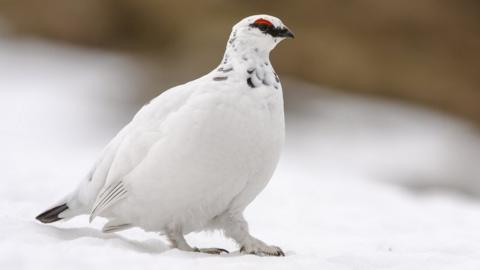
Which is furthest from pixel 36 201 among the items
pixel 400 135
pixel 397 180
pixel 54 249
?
pixel 400 135

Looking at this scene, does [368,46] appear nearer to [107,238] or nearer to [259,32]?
[259,32]

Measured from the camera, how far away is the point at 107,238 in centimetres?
325

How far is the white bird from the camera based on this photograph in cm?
305

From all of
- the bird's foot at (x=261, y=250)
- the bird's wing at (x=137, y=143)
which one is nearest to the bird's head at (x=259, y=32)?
the bird's wing at (x=137, y=143)

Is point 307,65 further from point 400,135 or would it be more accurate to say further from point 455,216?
point 455,216

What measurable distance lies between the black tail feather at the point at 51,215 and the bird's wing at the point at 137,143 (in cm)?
25

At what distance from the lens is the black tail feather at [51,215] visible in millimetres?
3461

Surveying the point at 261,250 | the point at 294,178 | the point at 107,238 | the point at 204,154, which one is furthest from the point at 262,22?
the point at 294,178

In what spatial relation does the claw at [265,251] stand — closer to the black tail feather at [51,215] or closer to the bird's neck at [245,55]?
the bird's neck at [245,55]

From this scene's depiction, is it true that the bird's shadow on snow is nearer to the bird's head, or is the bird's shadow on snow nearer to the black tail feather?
the black tail feather

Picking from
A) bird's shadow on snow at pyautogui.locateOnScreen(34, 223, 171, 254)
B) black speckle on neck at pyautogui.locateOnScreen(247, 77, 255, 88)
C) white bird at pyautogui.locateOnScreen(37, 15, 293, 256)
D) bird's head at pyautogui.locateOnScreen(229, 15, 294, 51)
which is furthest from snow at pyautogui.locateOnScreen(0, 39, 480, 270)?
bird's head at pyautogui.locateOnScreen(229, 15, 294, 51)

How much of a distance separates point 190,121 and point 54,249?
729mm

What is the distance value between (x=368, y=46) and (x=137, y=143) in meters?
9.77

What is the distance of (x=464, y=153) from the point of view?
10.2 metres
